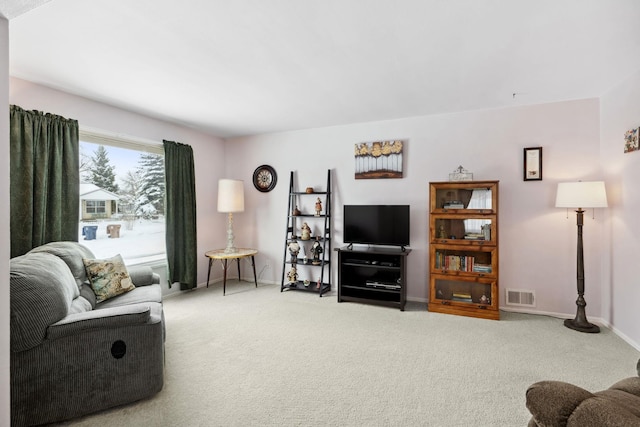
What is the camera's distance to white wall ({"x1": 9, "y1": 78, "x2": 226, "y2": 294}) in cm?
292

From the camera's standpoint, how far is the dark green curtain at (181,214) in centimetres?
419

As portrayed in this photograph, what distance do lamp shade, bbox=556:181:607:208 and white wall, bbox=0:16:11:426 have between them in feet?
13.7

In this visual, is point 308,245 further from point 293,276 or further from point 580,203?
point 580,203

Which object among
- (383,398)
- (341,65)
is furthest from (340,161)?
(383,398)

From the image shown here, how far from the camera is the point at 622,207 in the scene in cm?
291

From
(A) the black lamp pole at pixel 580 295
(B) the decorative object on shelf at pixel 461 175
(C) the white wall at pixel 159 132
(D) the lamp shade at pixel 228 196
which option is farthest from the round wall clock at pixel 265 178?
(A) the black lamp pole at pixel 580 295

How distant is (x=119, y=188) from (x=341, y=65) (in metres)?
3.11

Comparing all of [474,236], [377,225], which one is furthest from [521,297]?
[377,225]

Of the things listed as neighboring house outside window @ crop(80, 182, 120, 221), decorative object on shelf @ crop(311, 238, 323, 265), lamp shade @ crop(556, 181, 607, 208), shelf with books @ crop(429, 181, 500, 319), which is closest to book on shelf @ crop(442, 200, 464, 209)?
shelf with books @ crop(429, 181, 500, 319)

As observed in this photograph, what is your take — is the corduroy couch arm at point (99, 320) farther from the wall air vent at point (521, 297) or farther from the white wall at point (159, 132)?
the wall air vent at point (521, 297)

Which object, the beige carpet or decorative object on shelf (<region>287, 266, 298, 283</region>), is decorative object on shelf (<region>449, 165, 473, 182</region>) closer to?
the beige carpet

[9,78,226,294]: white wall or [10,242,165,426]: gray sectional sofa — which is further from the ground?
[9,78,226,294]: white wall

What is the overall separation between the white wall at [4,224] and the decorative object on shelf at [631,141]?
4.34 meters

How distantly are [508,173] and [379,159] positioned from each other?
1553 mm
